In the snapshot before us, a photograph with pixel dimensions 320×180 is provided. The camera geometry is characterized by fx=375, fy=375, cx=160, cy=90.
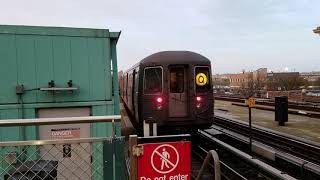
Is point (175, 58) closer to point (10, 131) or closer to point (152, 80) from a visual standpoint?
point (152, 80)

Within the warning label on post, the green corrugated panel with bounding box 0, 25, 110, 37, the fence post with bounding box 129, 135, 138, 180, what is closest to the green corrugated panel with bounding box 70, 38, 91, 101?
the green corrugated panel with bounding box 0, 25, 110, 37

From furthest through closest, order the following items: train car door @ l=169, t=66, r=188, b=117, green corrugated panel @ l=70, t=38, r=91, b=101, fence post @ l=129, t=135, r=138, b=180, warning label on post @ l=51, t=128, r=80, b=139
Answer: train car door @ l=169, t=66, r=188, b=117, green corrugated panel @ l=70, t=38, r=91, b=101, warning label on post @ l=51, t=128, r=80, b=139, fence post @ l=129, t=135, r=138, b=180

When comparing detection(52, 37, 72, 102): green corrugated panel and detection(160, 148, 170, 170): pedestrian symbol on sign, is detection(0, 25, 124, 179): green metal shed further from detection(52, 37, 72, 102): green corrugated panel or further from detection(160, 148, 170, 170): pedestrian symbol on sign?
detection(160, 148, 170, 170): pedestrian symbol on sign

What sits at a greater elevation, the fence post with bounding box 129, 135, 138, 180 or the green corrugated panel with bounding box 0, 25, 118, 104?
the green corrugated panel with bounding box 0, 25, 118, 104

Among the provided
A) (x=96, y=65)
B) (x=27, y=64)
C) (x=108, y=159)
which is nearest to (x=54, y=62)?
(x=27, y=64)

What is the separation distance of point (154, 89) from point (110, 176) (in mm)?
9480

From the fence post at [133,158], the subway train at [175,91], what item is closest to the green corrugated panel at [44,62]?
the fence post at [133,158]

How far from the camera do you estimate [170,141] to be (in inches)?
131

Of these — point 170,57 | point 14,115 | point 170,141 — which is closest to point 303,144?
point 170,57

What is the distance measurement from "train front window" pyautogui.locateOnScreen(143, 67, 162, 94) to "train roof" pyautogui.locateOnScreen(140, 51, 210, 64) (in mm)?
279

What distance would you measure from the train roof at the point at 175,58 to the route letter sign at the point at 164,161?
30.2 feet

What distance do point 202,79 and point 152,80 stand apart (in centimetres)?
169

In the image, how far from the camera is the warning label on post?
6.12 meters

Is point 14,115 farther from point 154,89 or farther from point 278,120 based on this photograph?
point 278,120
